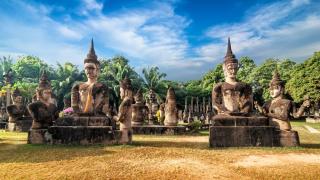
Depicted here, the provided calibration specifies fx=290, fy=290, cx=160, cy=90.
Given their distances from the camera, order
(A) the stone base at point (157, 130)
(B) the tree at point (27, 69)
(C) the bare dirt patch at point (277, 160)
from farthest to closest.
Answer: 1. (B) the tree at point (27, 69)
2. (A) the stone base at point (157, 130)
3. (C) the bare dirt patch at point (277, 160)

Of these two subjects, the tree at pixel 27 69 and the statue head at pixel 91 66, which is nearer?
the statue head at pixel 91 66

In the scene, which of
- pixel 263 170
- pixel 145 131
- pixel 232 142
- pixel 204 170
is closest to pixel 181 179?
pixel 204 170

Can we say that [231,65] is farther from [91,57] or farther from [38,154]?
[38,154]

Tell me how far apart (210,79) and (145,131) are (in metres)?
48.2

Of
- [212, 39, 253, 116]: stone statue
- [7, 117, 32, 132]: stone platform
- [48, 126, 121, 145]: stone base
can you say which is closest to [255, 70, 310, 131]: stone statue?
[212, 39, 253, 116]: stone statue

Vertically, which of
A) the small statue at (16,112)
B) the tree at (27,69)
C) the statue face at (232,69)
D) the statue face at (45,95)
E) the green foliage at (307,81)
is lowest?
the small statue at (16,112)

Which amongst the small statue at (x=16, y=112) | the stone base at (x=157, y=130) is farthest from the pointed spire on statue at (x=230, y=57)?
the small statue at (x=16, y=112)

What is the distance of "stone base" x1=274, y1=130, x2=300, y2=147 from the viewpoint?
10.2 m

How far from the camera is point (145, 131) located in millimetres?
17031

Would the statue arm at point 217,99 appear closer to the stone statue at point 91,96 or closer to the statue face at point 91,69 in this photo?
the stone statue at point 91,96

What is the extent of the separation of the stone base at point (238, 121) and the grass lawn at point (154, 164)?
1.50 metres

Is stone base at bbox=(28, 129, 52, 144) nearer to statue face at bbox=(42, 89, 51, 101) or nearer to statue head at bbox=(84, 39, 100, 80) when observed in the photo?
statue face at bbox=(42, 89, 51, 101)

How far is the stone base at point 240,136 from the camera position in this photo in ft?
33.4

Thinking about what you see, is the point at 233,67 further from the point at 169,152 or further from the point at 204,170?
the point at 204,170
